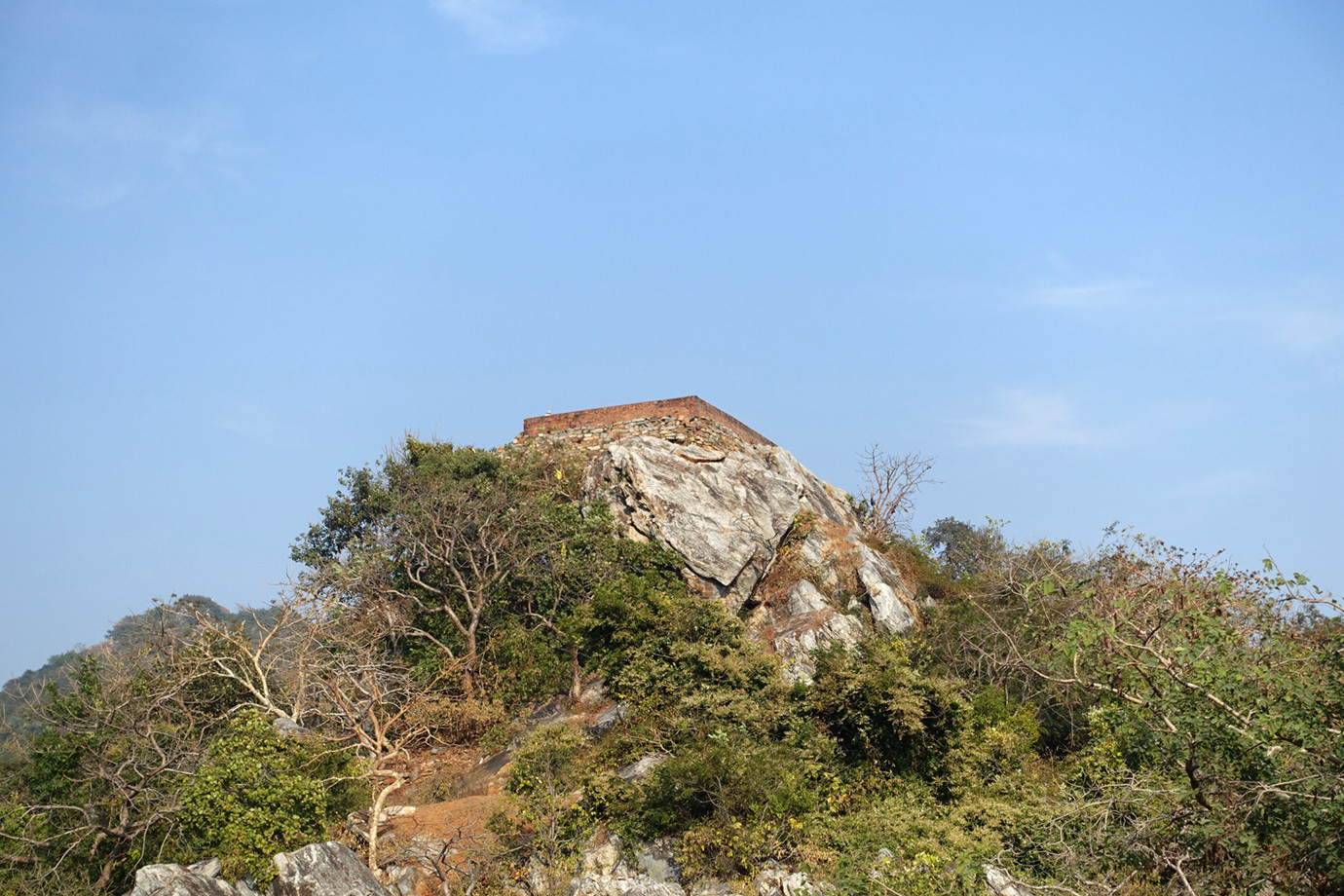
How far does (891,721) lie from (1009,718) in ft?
7.27

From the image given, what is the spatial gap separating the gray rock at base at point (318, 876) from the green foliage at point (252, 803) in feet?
1.16

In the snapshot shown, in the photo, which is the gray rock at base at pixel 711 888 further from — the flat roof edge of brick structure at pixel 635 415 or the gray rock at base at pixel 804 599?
the flat roof edge of brick structure at pixel 635 415

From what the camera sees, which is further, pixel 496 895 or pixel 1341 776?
pixel 496 895

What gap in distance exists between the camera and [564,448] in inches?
880

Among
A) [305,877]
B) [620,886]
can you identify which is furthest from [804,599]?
[305,877]

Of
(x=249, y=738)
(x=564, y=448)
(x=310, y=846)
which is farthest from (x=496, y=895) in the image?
(x=564, y=448)

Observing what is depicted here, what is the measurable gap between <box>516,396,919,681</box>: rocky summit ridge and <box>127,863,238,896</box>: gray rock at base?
9679 millimetres

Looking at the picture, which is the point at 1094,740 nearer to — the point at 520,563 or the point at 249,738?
the point at 520,563

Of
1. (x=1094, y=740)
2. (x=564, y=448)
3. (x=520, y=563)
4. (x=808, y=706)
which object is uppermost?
(x=564, y=448)

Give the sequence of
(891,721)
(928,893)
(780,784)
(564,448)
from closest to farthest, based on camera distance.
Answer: (928,893)
(780,784)
(891,721)
(564,448)

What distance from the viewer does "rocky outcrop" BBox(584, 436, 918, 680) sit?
1853 centimetres

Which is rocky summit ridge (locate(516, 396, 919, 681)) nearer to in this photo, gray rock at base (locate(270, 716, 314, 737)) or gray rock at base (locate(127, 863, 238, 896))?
gray rock at base (locate(270, 716, 314, 737))

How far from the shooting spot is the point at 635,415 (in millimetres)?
22828

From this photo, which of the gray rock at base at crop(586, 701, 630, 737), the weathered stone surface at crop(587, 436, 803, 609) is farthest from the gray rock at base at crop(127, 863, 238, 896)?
the weathered stone surface at crop(587, 436, 803, 609)
